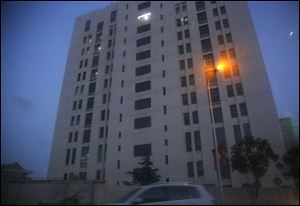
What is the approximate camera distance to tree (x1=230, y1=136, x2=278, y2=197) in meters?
24.7

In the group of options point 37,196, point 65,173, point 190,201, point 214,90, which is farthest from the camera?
point 65,173

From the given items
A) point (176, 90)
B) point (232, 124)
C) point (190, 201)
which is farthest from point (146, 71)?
point (190, 201)

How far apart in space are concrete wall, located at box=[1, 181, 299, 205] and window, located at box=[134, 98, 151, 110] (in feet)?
53.8

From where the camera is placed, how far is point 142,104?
1603 inches

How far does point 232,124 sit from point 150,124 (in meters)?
13.1

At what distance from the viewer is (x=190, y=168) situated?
111 ft

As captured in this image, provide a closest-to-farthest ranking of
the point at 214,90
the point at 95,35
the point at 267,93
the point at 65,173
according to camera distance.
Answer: the point at 267,93 → the point at 214,90 → the point at 65,173 → the point at 95,35

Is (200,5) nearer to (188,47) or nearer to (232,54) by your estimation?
(188,47)

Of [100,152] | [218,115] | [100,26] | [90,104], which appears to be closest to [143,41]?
[100,26]

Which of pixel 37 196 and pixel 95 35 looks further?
pixel 95 35

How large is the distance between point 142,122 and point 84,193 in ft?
54.4

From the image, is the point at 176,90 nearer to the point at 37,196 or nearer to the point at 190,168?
the point at 190,168

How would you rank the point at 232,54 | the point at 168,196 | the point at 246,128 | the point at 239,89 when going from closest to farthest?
the point at 168,196 → the point at 246,128 → the point at 239,89 → the point at 232,54

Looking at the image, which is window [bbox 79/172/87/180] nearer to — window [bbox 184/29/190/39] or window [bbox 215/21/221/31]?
window [bbox 184/29/190/39]
